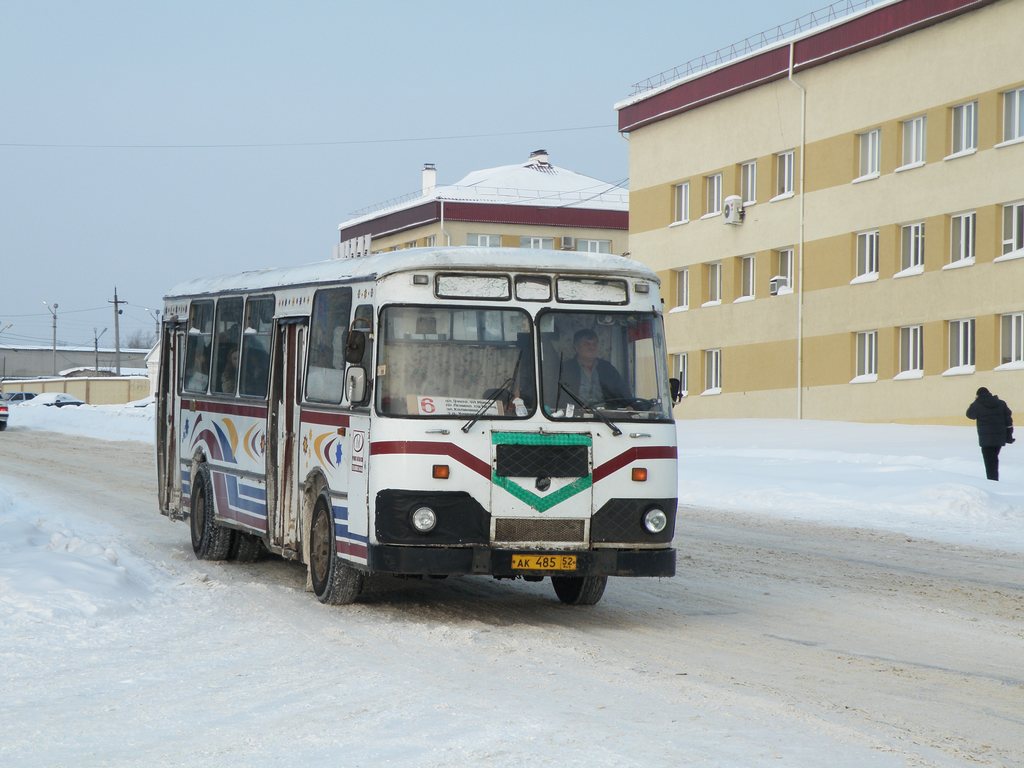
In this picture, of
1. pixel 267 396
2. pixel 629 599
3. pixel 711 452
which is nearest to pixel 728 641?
pixel 629 599

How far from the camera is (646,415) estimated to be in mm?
10812

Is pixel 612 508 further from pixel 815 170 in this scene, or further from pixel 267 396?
pixel 815 170

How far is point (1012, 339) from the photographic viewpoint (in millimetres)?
36406

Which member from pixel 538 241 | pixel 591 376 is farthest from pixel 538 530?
pixel 538 241

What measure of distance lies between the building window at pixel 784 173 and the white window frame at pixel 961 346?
8.02 meters

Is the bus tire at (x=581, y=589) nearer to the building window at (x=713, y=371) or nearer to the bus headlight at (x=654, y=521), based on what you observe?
the bus headlight at (x=654, y=521)

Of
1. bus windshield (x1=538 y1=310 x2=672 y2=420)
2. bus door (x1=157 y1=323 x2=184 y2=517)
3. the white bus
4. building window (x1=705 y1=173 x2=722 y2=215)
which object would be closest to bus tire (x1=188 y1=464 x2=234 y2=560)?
bus door (x1=157 y1=323 x2=184 y2=517)

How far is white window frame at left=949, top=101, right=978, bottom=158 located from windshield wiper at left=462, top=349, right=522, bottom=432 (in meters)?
29.6

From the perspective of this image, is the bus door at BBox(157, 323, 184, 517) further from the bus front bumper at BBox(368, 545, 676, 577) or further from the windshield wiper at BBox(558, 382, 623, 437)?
the windshield wiper at BBox(558, 382, 623, 437)

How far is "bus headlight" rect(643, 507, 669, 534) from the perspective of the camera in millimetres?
10609

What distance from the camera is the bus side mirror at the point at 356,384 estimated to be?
10711 mm

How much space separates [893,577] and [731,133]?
3446 centimetres

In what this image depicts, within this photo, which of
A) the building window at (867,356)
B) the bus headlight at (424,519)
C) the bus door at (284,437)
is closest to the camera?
the bus headlight at (424,519)

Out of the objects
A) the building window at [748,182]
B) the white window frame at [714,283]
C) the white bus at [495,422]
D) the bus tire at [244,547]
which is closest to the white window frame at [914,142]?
the building window at [748,182]
